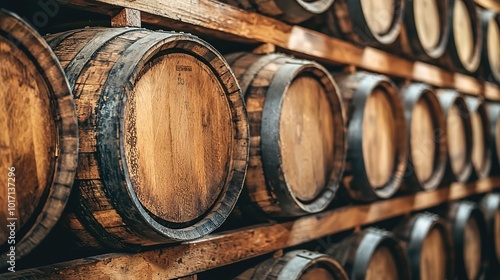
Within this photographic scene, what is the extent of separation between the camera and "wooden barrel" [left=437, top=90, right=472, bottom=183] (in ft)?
15.9

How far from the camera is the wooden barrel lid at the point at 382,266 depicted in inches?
142

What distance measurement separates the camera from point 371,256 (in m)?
3.50

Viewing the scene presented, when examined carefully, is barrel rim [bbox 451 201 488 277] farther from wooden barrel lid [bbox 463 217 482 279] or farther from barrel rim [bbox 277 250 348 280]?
barrel rim [bbox 277 250 348 280]

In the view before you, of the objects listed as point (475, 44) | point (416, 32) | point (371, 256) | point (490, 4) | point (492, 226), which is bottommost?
point (492, 226)

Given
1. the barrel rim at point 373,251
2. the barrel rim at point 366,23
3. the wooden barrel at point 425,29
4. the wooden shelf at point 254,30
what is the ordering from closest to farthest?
the wooden shelf at point 254,30 < the barrel rim at point 373,251 < the barrel rim at point 366,23 < the wooden barrel at point 425,29

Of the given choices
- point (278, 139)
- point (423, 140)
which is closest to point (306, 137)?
point (278, 139)

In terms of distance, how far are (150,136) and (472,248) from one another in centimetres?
405

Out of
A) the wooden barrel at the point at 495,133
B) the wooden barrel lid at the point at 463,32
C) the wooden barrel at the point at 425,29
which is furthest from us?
the wooden barrel at the point at 495,133

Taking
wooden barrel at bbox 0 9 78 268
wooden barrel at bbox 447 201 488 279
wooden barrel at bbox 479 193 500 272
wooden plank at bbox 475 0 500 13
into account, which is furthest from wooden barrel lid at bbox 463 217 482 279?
wooden barrel at bbox 0 9 78 268

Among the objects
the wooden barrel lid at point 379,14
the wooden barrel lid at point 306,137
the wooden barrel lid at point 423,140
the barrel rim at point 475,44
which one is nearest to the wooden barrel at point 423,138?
the wooden barrel lid at point 423,140

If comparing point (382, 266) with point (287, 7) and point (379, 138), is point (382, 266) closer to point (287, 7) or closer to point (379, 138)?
point (379, 138)

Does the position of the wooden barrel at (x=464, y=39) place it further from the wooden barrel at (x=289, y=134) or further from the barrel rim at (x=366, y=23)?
the wooden barrel at (x=289, y=134)

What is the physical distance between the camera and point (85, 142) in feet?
6.39

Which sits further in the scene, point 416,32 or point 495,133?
point 495,133
